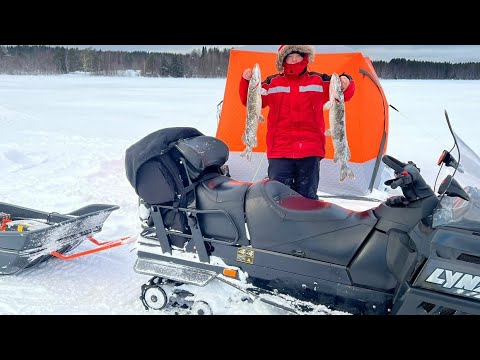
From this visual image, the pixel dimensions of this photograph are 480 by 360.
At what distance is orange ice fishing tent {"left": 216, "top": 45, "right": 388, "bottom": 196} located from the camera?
5.89 metres

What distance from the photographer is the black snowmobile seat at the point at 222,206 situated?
9.37 ft

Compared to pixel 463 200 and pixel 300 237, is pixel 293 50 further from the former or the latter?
pixel 463 200

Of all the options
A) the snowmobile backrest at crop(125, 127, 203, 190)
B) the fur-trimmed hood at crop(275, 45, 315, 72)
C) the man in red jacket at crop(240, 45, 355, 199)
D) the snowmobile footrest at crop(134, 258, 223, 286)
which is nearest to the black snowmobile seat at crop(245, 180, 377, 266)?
the snowmobile footrest at crop(134, 258, 223, 286)

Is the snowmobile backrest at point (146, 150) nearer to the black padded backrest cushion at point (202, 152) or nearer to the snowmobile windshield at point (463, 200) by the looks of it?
the black padded backrest cushion at point (202, 152)

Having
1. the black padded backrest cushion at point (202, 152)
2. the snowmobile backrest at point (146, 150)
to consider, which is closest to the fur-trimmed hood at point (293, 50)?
the black padded backrest cushion at point (202, 152)

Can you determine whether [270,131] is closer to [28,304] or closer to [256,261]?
[256,261]

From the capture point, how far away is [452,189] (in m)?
2.39

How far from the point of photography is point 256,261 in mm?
2822

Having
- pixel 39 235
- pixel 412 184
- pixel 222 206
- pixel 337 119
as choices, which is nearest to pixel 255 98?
pixel 337 119

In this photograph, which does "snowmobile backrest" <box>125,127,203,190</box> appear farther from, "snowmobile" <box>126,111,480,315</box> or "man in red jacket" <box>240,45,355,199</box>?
"man in red jacket" <box>240,45,355,199</box>

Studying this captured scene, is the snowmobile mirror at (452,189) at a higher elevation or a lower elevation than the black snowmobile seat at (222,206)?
higher

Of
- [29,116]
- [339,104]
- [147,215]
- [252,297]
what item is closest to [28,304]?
[147,215]

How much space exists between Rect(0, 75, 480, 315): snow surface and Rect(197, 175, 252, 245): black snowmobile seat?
0.41 metres

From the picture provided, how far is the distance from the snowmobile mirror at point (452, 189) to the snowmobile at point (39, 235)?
256 cm
